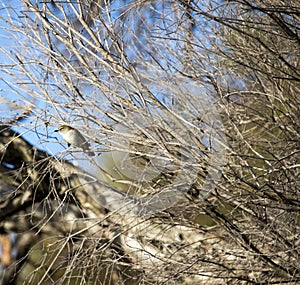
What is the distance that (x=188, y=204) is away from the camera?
2.39 metres

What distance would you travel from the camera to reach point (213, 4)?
2.73m

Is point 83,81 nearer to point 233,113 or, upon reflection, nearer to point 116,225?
point 116,225

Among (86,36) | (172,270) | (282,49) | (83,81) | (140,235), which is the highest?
(86,36)

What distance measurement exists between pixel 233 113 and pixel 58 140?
1.10 m

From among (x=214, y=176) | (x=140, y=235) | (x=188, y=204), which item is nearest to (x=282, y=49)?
(x=214, y=176)

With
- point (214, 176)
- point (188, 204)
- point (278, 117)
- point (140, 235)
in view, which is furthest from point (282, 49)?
point (140, 235)

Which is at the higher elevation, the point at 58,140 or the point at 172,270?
the point at 58,140

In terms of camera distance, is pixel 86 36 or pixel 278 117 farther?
pixel 278 117

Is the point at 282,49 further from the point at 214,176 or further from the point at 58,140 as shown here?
the point at 58,140

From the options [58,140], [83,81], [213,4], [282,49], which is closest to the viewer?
[58,140]

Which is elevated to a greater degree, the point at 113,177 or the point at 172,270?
the point at 113,177

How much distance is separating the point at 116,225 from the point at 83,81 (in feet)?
2.41

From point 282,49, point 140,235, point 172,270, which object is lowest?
point 172,270

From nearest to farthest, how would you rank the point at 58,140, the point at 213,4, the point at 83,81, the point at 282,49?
the point at 58,140
the point at 83,81
the point at 282,49
the point at 213,4
